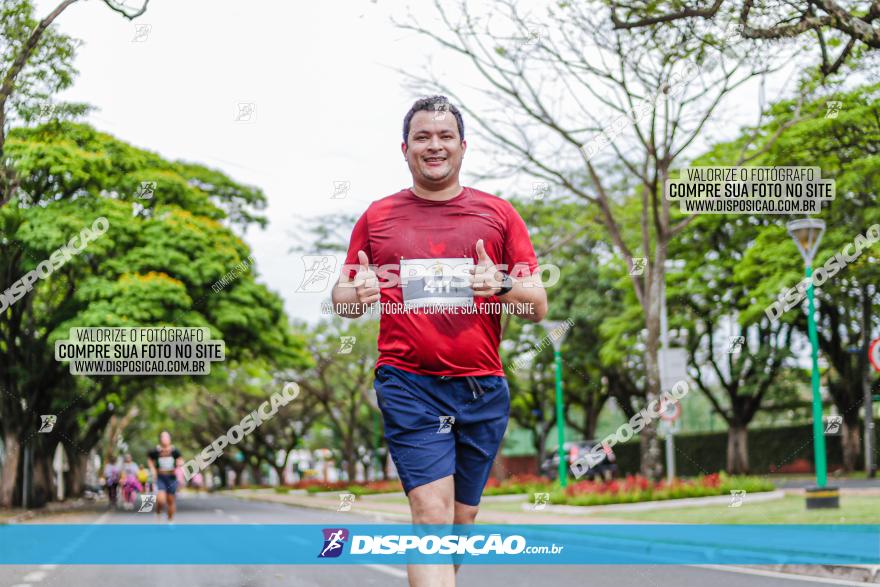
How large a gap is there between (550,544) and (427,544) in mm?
5145

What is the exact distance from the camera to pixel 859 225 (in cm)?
2502

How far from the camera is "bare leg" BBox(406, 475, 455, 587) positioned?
11.5 feet

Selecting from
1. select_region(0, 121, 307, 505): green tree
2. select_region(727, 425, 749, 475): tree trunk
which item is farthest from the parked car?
select_region(0, 121, 307, 505): green tree

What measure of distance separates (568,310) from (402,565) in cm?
2883

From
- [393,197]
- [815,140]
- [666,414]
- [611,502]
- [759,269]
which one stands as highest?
[815,140]

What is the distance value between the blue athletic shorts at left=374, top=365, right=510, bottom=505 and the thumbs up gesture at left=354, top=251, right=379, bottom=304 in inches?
10.5

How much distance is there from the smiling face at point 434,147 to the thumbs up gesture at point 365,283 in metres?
0.37

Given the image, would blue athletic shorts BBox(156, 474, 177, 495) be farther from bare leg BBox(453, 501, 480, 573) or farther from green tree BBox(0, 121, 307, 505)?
bare leg BBox(453, 501, 480, 573)

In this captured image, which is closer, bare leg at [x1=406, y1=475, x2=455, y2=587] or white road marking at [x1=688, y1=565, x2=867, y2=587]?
bare leg at [x1=406, y1=475, x2=455, y2=587]

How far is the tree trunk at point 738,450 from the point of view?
116ft

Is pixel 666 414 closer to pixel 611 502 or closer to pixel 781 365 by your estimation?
pixel 611 502

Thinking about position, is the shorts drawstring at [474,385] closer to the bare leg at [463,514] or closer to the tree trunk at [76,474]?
the bare leg at [463,514]

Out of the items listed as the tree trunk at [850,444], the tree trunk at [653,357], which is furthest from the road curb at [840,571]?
the tree trunk at [850,444]

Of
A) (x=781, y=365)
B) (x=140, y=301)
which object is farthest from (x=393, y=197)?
(x=781, y=365)
